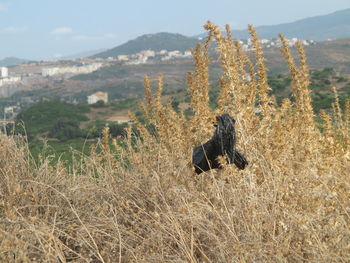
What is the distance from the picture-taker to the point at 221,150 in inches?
118

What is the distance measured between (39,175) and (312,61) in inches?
4288

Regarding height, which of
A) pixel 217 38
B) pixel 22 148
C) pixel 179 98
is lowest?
pixel 179 98

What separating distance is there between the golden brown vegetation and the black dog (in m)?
0.10

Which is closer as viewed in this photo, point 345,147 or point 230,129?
point 230,129

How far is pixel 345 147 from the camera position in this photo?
4.12m

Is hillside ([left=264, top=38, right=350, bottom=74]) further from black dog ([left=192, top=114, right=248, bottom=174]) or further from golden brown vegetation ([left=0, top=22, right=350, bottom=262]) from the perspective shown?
black dog ([left=192, top=114, right=248, bottom=174])

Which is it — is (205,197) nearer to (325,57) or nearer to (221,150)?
(221,150)

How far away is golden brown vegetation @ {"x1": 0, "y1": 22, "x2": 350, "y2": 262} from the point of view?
7.75 feet

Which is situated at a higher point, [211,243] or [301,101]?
[301,101]

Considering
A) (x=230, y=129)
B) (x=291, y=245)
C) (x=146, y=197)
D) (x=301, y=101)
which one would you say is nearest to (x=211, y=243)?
(x=291, y=245)

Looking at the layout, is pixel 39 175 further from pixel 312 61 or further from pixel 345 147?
pixel 312 61

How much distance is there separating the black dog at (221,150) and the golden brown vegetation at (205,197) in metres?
0.10

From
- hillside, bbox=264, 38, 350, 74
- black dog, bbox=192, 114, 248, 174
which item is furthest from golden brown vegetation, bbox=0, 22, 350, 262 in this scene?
hillside, bbox=264, 38, 350, 74

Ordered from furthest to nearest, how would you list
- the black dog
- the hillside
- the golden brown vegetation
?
the hillside < the black dog < the golden brown vegetation
